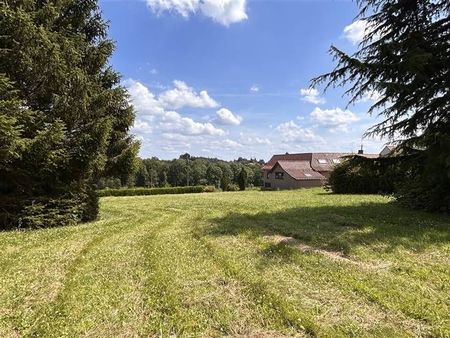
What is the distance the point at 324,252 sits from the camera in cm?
613

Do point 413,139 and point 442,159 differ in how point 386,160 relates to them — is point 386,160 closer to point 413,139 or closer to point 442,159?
point 413,139

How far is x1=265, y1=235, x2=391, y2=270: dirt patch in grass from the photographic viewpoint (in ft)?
17.5

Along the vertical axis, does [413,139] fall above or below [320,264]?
above

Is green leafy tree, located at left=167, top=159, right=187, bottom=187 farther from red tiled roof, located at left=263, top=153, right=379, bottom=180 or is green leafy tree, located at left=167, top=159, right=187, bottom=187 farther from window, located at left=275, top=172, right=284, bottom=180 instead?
window, located at left=275, top=172, right=284, bottom=180

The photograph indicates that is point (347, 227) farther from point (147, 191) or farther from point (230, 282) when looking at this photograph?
point (147, 191)

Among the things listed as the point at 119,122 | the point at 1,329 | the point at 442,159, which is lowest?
the point at 1,329

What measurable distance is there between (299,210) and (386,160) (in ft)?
10.4

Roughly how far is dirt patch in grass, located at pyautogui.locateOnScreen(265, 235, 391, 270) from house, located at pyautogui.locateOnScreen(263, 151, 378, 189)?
133 feet

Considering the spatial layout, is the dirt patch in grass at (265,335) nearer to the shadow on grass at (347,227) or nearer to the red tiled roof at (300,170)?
the shadow on grass at (347,227)

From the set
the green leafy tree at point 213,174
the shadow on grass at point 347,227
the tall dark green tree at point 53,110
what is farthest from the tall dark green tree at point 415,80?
the green leafy tree at point 213,174

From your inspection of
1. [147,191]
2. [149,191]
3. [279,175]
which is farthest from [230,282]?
[279,175]

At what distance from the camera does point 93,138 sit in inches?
408

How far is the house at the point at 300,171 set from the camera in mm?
48188

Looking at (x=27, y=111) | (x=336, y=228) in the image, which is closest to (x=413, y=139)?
(x=336, y=228)
